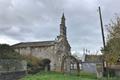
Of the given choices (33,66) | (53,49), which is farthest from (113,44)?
(53,49)

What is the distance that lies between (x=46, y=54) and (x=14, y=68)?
3373cm

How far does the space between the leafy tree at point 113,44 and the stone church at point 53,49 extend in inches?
1006

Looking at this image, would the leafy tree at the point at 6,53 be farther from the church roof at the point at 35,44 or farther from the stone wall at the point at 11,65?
the church roof at the point at 35,44

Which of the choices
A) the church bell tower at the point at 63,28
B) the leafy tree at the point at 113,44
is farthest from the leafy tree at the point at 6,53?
the church bell tower at the point at 63,28

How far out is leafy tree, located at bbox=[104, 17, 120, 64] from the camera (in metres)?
42.9

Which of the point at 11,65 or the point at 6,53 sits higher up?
the point at 6,53

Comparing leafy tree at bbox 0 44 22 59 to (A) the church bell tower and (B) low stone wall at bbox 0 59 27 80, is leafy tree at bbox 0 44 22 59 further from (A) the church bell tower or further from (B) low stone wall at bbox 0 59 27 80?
(A) the church bell tower

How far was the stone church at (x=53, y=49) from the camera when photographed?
2724 inches

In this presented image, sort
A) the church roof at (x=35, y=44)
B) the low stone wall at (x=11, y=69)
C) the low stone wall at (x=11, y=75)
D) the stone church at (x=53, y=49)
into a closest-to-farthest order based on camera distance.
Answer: the low stone wall at (x=11, y=75), the low stone wall at (x=11, y=69), the stone church at (x=53, y=49), the church roof at (x=35, y=44)

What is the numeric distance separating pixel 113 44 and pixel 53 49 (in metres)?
28.3

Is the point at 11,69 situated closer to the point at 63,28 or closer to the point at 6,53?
the point at 6,53

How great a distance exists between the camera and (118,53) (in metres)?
42.9

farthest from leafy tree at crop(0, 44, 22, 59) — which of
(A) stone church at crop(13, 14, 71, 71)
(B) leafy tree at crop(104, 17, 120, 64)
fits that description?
(A) stone church at crop(13, 14, 71, 71)

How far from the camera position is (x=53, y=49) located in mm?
69562
